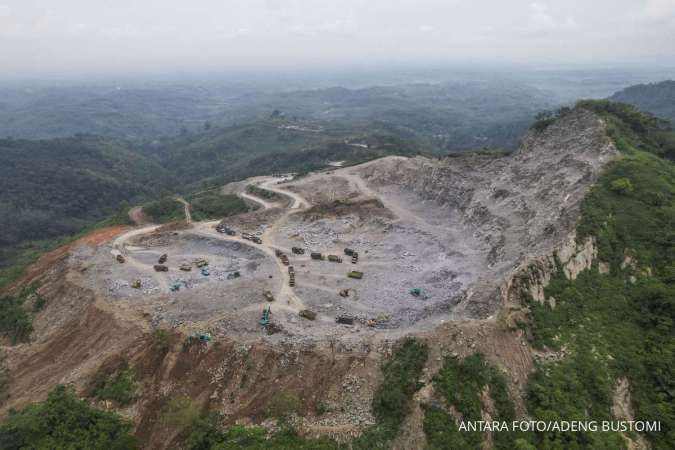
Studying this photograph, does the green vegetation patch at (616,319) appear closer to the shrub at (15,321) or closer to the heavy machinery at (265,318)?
the heavy machinery at (265,318)

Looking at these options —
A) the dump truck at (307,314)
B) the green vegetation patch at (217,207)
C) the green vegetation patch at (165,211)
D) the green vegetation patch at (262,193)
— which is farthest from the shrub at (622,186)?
the green vegetation patch at (165,211)

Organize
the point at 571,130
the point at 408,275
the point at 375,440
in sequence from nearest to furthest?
the point at 375,440 < the point at 408,275 < the point at 571,130

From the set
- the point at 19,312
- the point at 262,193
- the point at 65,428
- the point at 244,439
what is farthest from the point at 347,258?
the point at 19,312

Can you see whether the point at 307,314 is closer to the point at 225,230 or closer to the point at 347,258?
the point at 347,258

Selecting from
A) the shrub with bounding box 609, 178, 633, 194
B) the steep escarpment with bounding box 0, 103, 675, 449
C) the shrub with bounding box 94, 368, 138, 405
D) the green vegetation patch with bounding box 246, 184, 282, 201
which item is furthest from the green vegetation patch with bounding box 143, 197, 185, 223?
the shrub with bounding box 609, 178, 633, 194

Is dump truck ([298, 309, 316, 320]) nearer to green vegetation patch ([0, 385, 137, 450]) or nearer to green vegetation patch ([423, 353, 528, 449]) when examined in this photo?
green vegetation patch ([423, 353, 528, 449])

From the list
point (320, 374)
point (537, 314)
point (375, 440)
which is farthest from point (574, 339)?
point (320, 374)

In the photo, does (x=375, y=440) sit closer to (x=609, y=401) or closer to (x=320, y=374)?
(x=320, y=374)
